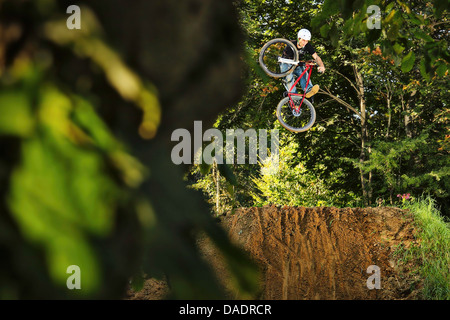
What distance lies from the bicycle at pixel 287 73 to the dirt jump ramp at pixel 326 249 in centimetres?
162

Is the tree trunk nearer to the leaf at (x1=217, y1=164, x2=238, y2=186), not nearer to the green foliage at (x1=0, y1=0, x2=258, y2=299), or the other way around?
the leaf at (x1=217, y1=164, x2=238, y2=186)

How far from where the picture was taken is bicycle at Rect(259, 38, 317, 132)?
450 centimetres

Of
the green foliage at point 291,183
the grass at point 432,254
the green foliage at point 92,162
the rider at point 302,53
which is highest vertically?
the rider at point 302,53

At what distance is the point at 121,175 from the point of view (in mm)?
538

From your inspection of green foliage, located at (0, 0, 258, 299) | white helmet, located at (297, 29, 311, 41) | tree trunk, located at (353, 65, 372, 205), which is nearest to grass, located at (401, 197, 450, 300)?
white helmet, located at (297, 29, 311, 41)

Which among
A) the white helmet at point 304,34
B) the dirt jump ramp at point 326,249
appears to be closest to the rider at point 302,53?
the white helmet at point 304,34

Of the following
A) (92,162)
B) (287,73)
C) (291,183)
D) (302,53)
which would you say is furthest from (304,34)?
(291,183)

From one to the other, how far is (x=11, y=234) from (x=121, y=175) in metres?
0.15

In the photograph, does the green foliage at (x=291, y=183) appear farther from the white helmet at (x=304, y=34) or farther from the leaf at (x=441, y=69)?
the leaf at (x=441, y=69)

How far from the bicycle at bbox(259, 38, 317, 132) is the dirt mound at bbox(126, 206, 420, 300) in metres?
1.64

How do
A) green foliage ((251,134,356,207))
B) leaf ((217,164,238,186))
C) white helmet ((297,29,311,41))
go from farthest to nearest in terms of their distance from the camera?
1. green foliage ((251,134,356,207))
2. white helmet ((297,29,311,41))
3. leaf ((217,164,238,186))

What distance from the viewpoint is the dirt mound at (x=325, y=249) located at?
5.05 m

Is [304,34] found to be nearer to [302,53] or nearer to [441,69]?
[302,53]

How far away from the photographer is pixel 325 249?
5.88 metres
